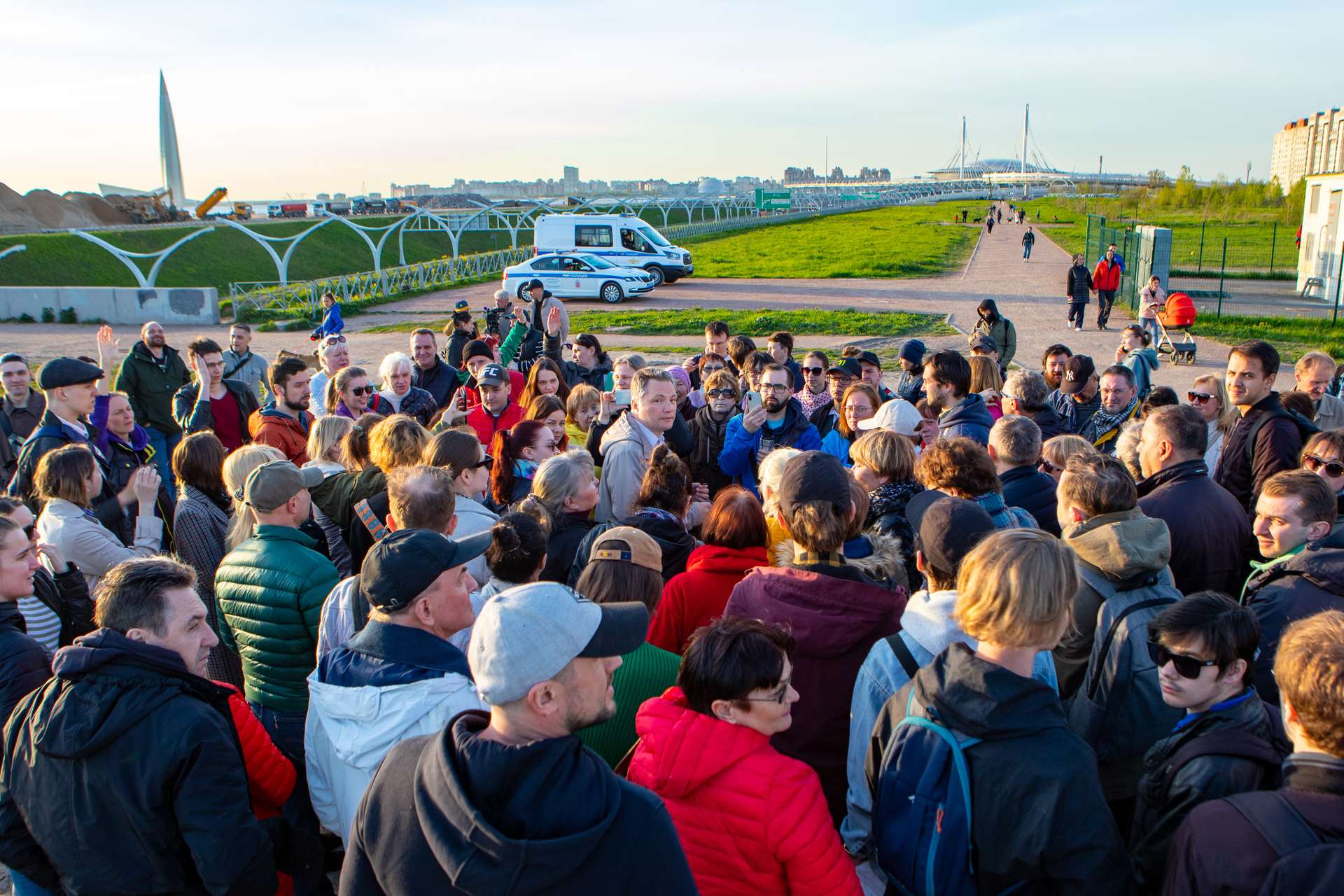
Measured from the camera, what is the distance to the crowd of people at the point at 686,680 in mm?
1823

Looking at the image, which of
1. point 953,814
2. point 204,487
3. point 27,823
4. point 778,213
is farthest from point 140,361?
point 778,213

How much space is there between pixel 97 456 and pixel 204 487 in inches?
65.5

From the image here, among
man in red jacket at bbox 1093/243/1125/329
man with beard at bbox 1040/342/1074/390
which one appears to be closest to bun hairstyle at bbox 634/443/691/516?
man with beard at bbox 1040/342/1074/390

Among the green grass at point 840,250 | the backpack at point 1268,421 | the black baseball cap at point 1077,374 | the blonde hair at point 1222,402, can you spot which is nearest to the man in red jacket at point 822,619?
the backpack at point 1268,421

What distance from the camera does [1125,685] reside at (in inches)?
110

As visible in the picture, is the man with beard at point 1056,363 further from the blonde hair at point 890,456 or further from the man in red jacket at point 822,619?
the man in red jacket at point 822,619

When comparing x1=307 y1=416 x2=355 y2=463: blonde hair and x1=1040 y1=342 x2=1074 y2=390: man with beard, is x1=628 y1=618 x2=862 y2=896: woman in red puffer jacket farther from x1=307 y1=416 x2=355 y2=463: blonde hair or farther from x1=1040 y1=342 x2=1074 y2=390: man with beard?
x1=1040 y1=342 x2=1074 y2=390: man with beard

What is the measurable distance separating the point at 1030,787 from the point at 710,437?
4382 millimetres

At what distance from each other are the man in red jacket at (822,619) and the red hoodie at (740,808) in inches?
25.1

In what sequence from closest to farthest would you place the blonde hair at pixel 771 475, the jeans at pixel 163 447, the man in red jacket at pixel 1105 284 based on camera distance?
the blonde hair at pixel 771 475 < the jeans at pixel 163 447 < the man in red jacket at pixel 1105 284

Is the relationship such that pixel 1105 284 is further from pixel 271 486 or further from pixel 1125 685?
pixel 271 486

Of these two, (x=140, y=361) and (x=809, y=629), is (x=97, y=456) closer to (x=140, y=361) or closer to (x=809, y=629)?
(x=140, y=361)

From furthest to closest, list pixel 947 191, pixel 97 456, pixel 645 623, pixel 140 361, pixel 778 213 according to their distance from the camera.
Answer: pixel 947 191, pixel 778 213, pixel 140 361, pixel 97 456, pixel 645 623

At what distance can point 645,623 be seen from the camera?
1.95 meters
